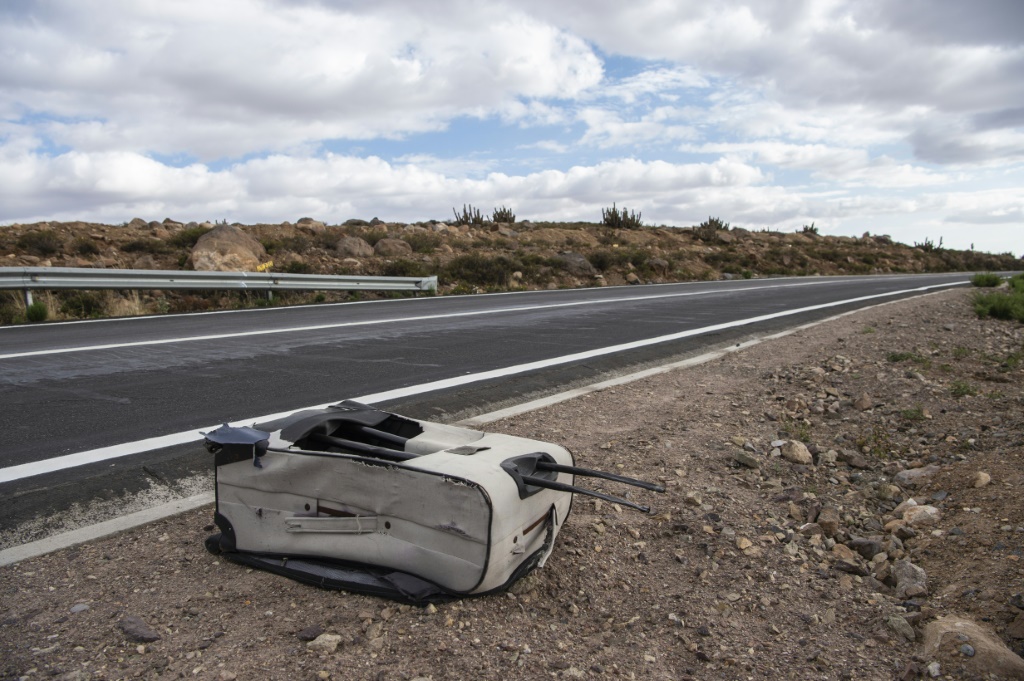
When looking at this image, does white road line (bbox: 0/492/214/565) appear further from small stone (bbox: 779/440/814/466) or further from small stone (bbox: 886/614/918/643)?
small stone (bbox: 779/440/814/466)

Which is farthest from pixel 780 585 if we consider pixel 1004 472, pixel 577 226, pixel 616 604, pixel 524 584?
pixel 577 226

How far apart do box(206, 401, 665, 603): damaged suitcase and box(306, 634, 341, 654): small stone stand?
233 mm

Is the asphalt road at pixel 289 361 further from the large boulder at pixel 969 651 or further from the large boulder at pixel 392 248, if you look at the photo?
the large boulder at pixel 392 248

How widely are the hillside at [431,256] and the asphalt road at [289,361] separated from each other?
340cm

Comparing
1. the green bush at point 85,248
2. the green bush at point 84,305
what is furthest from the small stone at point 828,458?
the green bush at point 85,248

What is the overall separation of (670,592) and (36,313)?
1172 cm

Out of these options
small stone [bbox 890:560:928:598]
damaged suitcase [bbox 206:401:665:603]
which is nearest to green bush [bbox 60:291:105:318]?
damaged suitcase [bbox 206:401:665:603]

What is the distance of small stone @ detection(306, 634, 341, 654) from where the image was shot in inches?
90.7

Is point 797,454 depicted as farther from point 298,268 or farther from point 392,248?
point 392,248

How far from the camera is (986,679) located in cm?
225

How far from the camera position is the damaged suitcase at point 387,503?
2.48 meters

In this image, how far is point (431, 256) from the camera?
2203 cm

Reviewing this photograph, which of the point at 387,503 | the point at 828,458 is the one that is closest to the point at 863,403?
the point at 828,458

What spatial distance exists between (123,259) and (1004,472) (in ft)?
61.5
